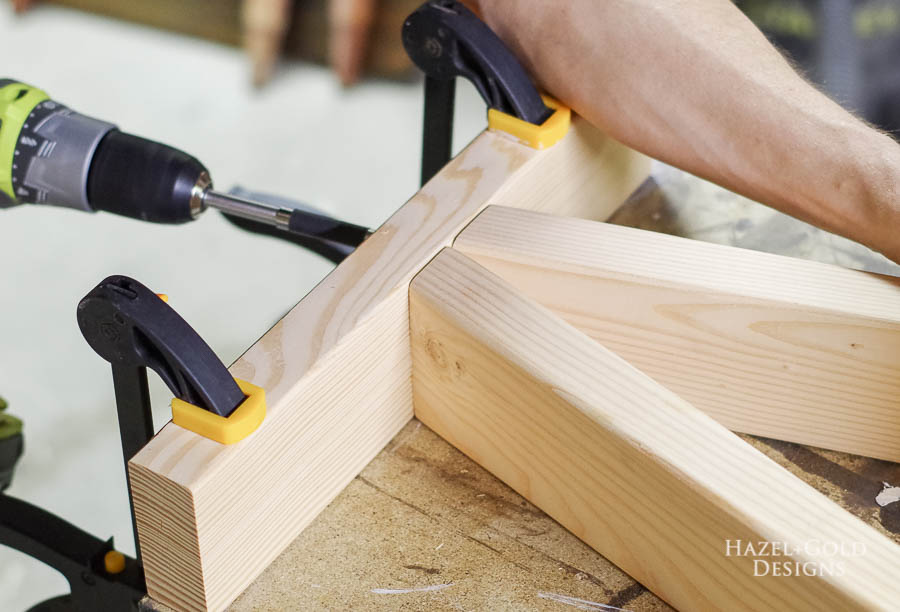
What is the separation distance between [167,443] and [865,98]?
6.56 ft

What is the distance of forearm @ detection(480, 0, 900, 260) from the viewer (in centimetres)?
73

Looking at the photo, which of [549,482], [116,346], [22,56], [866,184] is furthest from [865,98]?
[22,56]

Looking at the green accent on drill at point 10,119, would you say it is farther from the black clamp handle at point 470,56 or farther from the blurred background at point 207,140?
the blurred background at point 207,140

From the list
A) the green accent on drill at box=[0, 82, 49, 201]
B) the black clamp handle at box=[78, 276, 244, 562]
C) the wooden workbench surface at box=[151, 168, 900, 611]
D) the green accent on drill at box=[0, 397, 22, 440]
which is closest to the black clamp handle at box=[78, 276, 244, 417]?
the black clamp handle at box=[78, 276, 244, 562]

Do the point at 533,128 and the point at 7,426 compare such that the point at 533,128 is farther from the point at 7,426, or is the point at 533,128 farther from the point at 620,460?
the point at 7,426

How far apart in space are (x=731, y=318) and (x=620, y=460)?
0.15 m

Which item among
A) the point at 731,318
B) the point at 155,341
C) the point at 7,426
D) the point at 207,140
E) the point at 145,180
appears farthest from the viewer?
the point at 207,140

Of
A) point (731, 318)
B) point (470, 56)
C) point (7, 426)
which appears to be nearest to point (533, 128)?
point (470, 56)

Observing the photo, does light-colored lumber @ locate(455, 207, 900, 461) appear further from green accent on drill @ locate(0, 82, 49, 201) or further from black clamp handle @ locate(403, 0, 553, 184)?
green accent on drill @ locate(0, 82, 49, 201)

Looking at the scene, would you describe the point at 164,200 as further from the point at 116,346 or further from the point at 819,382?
the point at 819,382

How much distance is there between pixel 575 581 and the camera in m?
0.63

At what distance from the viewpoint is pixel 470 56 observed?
817mm

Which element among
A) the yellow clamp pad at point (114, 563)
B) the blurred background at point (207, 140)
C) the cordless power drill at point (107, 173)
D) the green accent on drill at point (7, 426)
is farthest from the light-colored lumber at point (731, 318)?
the blurred background at point (207, 140)

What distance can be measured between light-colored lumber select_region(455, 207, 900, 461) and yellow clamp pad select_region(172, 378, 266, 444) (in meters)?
0.20
